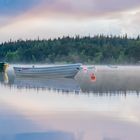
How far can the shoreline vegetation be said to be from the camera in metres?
99.4

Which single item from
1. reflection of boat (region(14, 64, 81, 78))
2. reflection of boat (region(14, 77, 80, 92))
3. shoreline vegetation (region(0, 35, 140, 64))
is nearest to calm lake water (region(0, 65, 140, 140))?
reflection of boat (region(14, 77, 80, 92))

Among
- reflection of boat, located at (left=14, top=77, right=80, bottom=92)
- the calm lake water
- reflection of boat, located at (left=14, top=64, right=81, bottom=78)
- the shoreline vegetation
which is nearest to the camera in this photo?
the calm lake water

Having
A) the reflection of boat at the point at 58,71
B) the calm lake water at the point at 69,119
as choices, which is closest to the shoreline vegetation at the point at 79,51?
the reflection of boat at the point at 58,71

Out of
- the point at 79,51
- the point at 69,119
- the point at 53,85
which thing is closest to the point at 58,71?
the point at 53,85

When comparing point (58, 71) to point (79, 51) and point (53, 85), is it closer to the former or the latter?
point (53, 85)

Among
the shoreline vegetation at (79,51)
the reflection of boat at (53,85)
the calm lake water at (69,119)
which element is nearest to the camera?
the calm lake water at (69,119)

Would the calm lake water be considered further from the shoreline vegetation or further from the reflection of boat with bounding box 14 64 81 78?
the shoreline vegetation

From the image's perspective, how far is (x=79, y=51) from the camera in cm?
10094

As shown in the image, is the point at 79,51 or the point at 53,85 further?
the point at 79,51

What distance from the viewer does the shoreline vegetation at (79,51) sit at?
326 ft

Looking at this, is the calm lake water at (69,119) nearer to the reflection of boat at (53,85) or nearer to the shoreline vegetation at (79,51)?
the reflection of boat at (53,85)

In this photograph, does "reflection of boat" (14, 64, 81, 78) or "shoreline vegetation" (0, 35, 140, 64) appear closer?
"reflection of boat" (14, 64, 81, 78)

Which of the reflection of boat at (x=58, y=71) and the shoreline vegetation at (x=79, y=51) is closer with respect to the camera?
the reflection of boat at (x=58, y=71)

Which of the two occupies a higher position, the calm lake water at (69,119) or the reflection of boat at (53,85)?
the calm lake water at (69,119)
